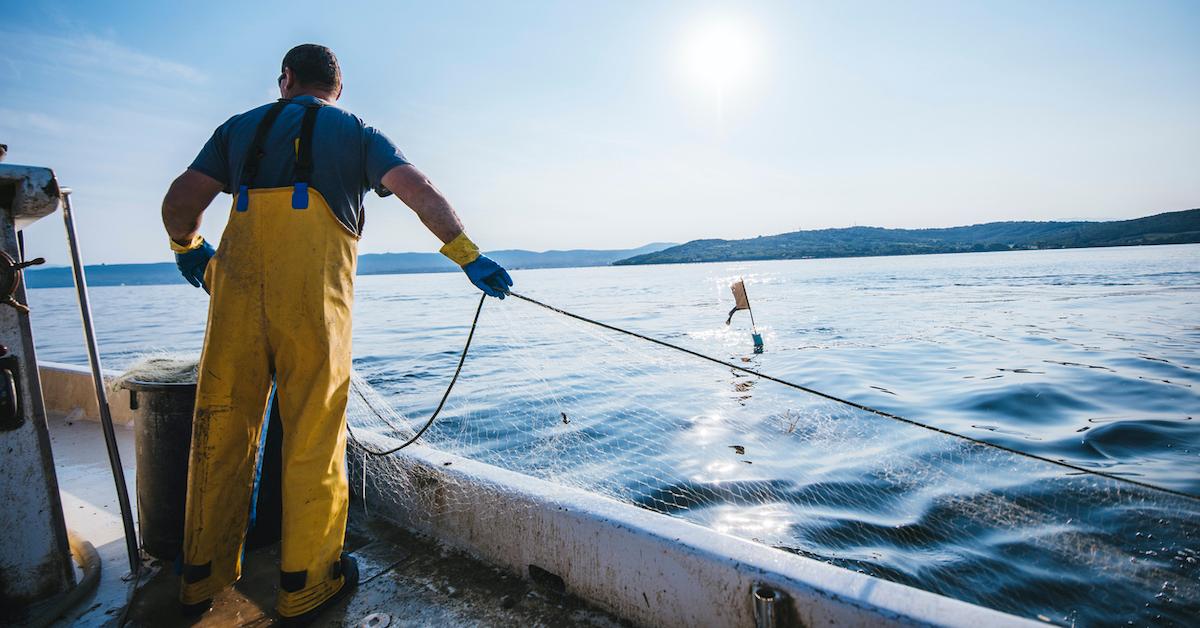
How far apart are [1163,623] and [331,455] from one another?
12.8 feet

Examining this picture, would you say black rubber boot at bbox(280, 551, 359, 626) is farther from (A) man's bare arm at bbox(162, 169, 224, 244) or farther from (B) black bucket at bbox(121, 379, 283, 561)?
(A) man's bare arm at bbox(162, 169, 224, 244)

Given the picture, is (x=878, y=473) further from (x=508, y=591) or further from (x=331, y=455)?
(x=331, y=455)

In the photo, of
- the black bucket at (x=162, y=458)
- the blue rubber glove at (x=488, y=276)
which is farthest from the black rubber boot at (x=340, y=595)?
the blue rubber glove at (x=488, y=276)

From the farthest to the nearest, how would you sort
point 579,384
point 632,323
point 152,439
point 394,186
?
point 632,323
point 579,384
point 152,439
point 394,186

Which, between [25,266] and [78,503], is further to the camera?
[78,503]

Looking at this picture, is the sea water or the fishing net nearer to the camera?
the fishing net

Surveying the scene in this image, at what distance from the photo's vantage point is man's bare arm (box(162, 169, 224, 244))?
2.21 metres

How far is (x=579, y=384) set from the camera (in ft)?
27.8

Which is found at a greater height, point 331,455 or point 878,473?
point 331,455

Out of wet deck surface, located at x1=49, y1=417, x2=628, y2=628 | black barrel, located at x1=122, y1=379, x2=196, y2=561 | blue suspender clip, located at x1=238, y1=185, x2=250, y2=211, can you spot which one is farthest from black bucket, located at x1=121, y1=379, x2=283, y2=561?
blue suspender clip, located at x1=238, y1=185, x2=250, y2=211

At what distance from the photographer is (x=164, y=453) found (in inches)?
99.3

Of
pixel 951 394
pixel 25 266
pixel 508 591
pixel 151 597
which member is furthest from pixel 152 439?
pixel 951 394

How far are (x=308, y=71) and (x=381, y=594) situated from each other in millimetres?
2246

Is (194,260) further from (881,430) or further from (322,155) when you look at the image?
(881,430)
